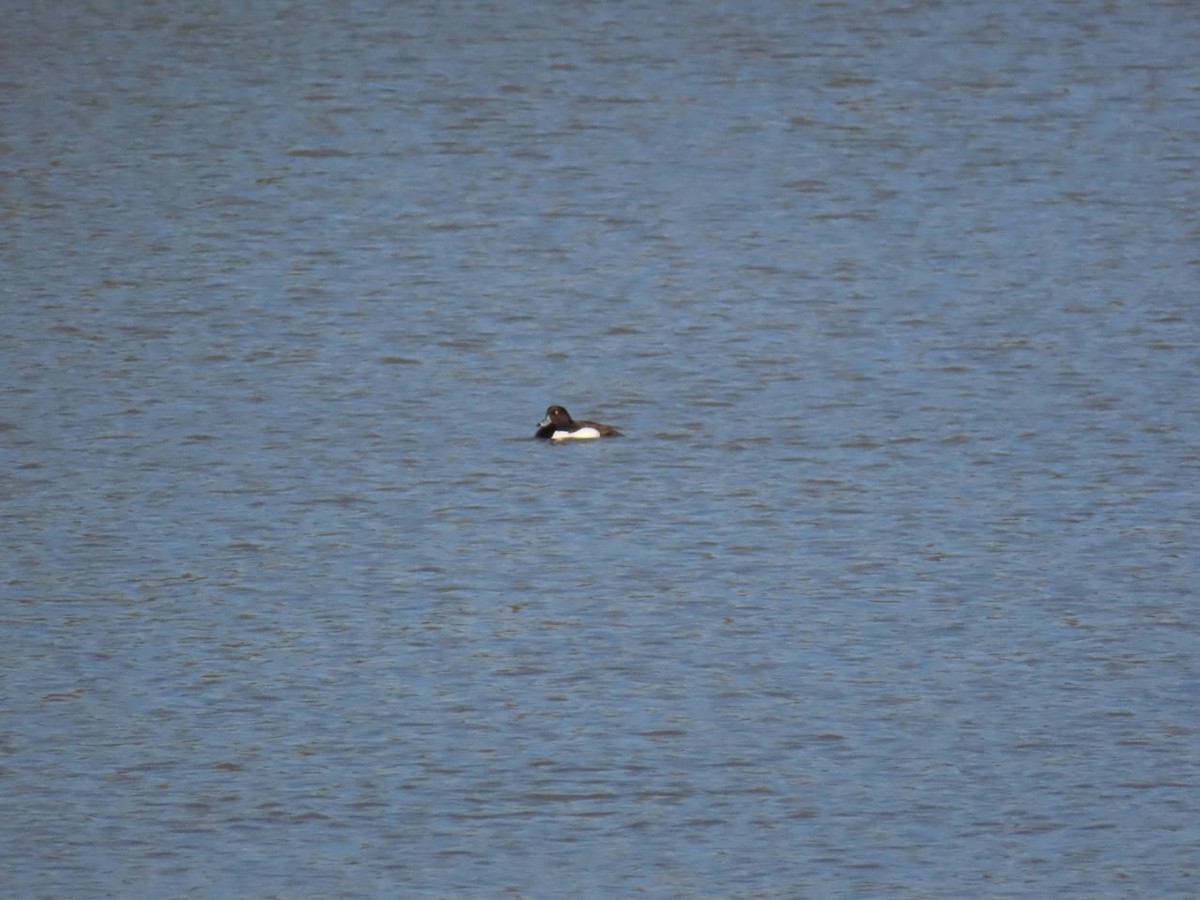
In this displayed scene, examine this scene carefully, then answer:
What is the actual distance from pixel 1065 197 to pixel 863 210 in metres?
1.71

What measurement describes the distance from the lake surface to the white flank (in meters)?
0.19

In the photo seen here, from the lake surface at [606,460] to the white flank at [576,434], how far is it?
0.19m

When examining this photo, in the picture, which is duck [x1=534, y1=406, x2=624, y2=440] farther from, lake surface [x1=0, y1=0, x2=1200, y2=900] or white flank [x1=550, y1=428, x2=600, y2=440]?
lake surface [x1=0, y1=0, x2=1200, y2=900]

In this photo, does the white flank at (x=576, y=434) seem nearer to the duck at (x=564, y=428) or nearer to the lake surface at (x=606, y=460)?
the duck at (x=564, y=428)

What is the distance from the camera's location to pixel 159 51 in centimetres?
2728

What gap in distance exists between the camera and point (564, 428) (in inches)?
599

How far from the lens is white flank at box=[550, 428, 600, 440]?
1523 centimetres

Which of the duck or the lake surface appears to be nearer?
the lake surface

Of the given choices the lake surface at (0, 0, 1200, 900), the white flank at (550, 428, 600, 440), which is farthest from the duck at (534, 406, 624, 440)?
the lake surface at (0, 0, 1200, 900)

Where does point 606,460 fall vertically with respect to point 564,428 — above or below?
Answer: below

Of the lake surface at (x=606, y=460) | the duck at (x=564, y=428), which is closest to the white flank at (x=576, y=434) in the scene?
the duck at (x=564, y=428)

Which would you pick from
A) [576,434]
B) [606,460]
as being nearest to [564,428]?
[576,434]

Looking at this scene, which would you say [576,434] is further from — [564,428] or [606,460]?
[606,460]

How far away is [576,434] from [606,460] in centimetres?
25
